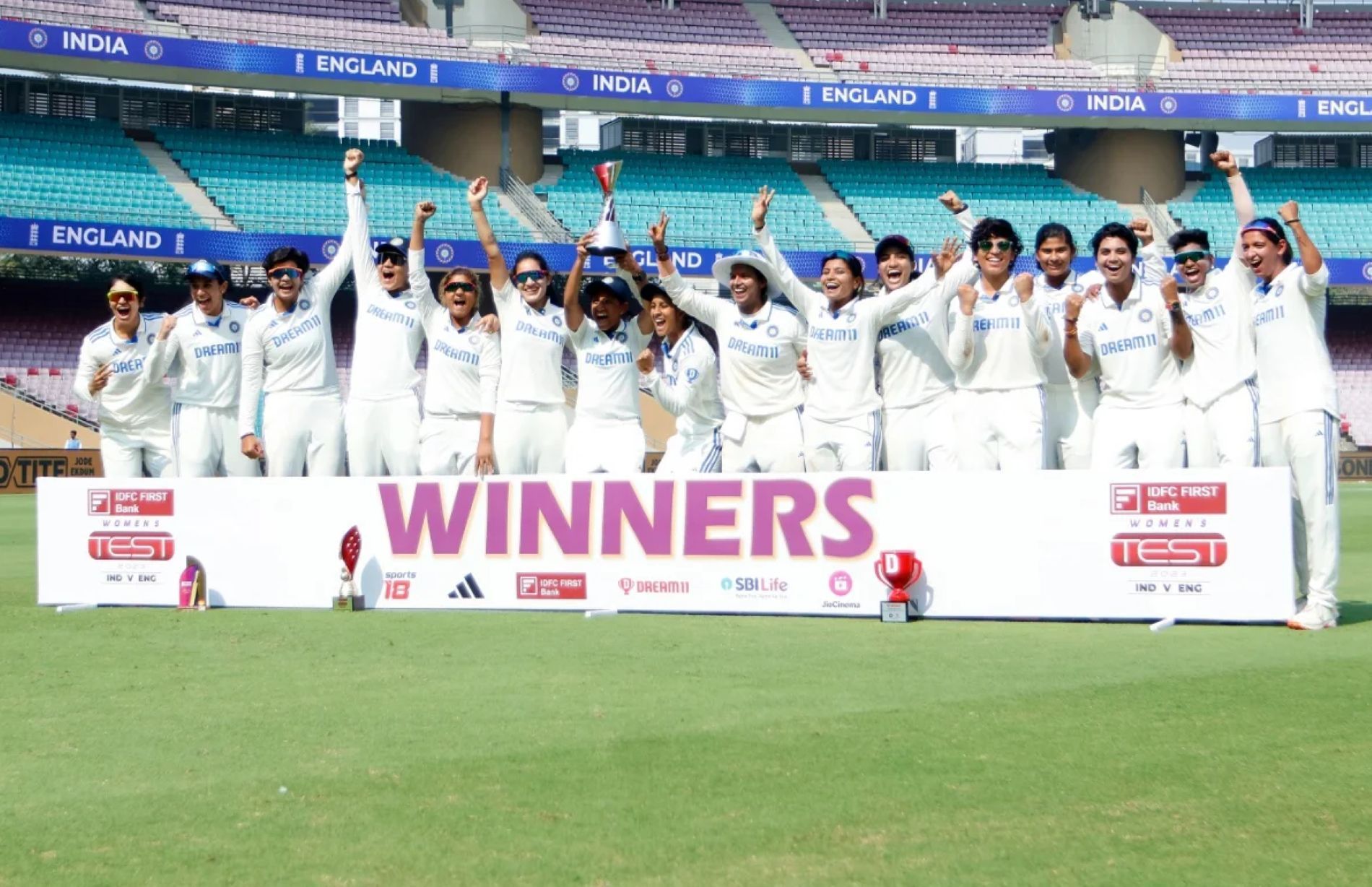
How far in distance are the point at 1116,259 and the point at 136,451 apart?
7.14m

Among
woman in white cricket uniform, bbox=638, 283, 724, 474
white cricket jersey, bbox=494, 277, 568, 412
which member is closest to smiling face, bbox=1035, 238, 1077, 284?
woman in white cricket uniform, bbox=638, 283, 724, 474

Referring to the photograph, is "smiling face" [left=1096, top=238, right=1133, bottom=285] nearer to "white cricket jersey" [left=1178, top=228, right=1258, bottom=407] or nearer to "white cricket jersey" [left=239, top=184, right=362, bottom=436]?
"white cricket jersey" [left=1178, top=228, right=1258, bottom=407]

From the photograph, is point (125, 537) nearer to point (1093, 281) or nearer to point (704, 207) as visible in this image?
point (1093, 281)

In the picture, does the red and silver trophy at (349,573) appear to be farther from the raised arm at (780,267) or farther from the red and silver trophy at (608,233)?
the raised arm at (780,267)

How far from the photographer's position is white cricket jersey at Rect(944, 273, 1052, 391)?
33.0ft

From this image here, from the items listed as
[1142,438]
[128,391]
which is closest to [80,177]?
[128,391]

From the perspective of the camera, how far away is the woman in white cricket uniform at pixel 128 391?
38.7ft

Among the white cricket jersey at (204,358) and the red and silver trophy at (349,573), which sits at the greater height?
the white cricket jersey at (204,358)

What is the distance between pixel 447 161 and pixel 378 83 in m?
3.84

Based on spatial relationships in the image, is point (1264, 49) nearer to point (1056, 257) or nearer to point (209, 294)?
point (1056, 257)

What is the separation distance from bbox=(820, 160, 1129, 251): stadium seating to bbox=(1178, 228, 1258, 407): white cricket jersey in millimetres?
31298

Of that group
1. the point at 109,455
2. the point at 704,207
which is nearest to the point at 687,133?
the point at 704,207

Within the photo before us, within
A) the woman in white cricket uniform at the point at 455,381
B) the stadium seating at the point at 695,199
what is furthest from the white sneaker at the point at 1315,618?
the stadium seating at the point at 695,199

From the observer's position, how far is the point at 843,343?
34.2ft
